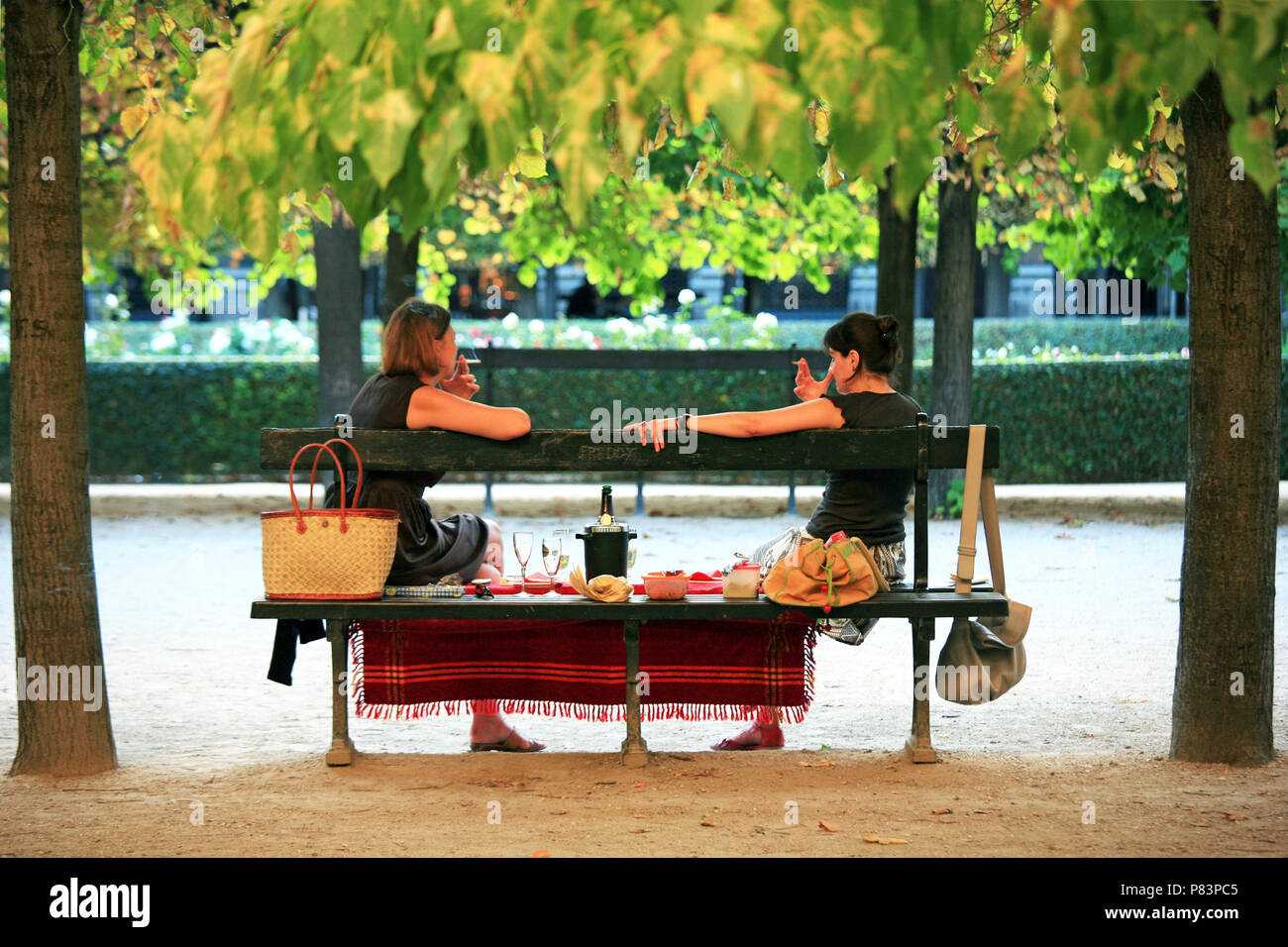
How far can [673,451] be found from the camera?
15.9 ft

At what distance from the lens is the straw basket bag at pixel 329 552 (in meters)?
4.74

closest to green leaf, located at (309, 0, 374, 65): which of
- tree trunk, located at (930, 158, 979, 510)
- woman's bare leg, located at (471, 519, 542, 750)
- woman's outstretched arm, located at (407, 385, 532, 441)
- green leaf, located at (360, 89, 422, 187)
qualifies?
green leaf, located at (360, 89, 422, 187)

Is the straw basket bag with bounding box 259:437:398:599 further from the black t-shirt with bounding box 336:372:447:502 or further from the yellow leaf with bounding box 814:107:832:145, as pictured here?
the yellow leaf with bounding box 814:107:832:145

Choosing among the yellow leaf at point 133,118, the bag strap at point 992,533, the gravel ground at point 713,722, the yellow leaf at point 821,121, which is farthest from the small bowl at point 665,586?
the yellow leaf at point 133,118

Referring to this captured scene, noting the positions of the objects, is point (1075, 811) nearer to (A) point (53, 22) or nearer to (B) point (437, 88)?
(B) point (437, 88)

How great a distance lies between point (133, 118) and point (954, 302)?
873cm

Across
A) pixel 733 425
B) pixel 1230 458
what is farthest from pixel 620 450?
pixel 1230 458

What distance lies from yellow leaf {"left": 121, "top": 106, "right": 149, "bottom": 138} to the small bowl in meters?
2.76

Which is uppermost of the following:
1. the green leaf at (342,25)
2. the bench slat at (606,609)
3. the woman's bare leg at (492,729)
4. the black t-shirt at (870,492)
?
the green leaf at (342,25)

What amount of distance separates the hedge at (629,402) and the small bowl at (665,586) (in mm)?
11026

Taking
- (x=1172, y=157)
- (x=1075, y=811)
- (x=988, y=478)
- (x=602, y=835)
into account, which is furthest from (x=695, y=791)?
(x=1172, y=157)

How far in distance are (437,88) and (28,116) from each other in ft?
9.11

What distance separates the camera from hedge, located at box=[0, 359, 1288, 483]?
15.7 meters

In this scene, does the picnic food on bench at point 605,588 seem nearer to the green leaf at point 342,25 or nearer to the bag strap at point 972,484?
the bag strap at point 972,484
